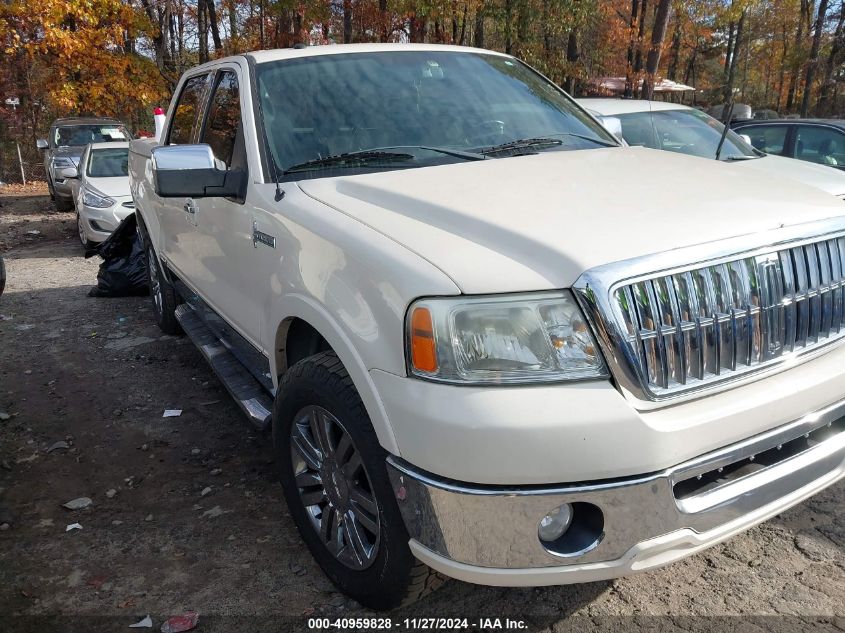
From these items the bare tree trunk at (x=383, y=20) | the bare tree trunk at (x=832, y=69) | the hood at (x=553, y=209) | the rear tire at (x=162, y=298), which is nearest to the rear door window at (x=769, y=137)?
the hood at (x=553, y=209)

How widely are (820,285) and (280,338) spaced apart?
1.98 metres

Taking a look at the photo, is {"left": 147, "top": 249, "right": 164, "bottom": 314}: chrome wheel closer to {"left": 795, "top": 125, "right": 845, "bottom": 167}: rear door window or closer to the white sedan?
the white sedan

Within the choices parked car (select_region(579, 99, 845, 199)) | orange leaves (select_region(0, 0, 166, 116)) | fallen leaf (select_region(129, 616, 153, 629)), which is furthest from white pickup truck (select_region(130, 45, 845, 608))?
orange leaves (select_region(0, 0, 166, 116))

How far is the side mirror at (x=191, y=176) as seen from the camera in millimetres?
2990

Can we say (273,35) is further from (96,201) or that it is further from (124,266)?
(124,266)

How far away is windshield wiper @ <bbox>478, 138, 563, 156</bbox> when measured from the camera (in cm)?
324

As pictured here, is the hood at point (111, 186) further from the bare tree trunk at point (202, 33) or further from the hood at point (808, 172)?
the bare tree trunk at point (202, 33)

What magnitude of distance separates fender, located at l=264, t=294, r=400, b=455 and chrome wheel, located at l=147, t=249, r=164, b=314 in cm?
356

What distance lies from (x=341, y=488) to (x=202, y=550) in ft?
3.13

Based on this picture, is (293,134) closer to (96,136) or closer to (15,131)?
(96,136)

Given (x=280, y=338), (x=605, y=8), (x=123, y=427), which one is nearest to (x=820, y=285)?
(x=280, y=338)

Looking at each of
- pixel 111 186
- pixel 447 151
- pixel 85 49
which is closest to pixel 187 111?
pixel 447 151

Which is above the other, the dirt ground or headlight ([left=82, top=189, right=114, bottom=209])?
headlight ([left=82, top=189, right=114, bottom=209])

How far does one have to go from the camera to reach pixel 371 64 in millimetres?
3543
